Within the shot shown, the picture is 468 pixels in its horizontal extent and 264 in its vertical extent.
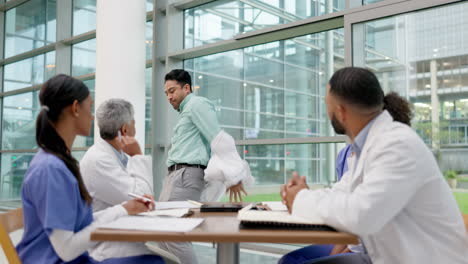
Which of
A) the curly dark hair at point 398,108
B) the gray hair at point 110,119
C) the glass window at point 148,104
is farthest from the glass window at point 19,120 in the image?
the curly dark hair at point 398,108

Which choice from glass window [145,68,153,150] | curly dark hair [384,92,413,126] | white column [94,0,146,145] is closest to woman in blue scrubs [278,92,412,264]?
curly dark hair [384,92,413,126]

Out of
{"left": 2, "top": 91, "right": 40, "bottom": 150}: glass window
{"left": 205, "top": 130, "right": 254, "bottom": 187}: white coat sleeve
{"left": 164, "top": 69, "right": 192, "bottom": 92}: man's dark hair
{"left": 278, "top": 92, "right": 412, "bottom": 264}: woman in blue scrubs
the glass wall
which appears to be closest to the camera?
{"left": 278, "top": 92, "right": 412, "bottom": 264}: woman in blue scrubs

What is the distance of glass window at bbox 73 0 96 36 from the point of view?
7.09 m

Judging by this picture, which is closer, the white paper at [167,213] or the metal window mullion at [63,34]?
the white paper at [167,213]

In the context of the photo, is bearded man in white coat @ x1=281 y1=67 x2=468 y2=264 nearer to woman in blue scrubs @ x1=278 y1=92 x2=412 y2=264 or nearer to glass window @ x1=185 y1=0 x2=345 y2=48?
woman in blue scrubs @ x1=278 y1=92 x2=412 y2=264

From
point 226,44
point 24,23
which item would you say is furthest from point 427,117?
point 24,23

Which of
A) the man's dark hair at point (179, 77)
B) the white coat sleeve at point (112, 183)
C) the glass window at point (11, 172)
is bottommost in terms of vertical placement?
the glass window at point (11, 172)

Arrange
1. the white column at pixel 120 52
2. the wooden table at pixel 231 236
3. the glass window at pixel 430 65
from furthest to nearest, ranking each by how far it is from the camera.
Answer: the white column at pixel 120 52 → the glass window at pixel 430 65 → the wooden table at pixel 231 236

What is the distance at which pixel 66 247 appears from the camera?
1.44 metres

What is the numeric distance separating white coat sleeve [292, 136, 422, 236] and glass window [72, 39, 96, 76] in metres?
6.25

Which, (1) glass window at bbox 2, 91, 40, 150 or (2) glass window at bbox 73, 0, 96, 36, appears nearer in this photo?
(2) glass window at bbox 73, 0, 96, 36

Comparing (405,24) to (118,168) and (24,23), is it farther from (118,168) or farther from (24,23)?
(24,23)

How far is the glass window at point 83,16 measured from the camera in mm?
7090

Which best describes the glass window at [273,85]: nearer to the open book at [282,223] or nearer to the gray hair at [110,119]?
the gray hair at [110,119]
